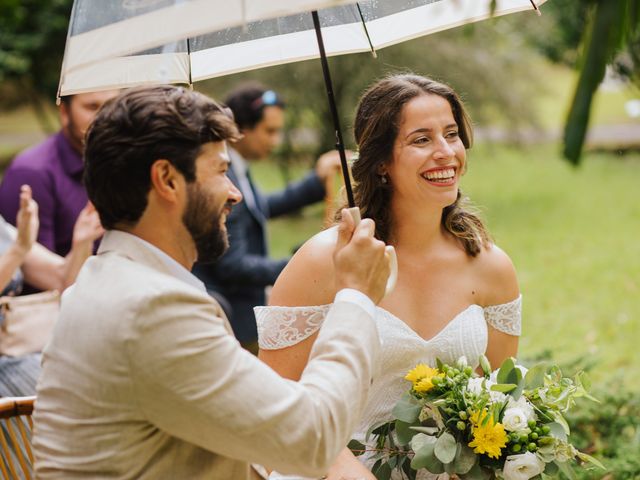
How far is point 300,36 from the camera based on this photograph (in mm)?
3008

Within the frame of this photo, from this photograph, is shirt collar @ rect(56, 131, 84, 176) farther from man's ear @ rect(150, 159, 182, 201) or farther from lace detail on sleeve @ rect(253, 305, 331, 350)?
man's ear @ rect(150, 159, 182, 201)

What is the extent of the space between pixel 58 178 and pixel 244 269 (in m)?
1.14

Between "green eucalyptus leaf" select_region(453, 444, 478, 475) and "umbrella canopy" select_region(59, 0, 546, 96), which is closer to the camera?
"umbrella canopy" select_region(59, 0, 546, 96)

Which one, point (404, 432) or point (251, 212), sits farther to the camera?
point (251, 212)

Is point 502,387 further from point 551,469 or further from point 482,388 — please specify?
point 551,469

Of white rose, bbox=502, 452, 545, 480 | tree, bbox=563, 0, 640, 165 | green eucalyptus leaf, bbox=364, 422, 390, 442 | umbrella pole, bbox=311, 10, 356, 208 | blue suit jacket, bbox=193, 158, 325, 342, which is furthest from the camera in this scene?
blue suit jacket, bbox=193, 158, 325, 342

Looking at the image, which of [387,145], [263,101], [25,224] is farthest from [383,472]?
[263,101]

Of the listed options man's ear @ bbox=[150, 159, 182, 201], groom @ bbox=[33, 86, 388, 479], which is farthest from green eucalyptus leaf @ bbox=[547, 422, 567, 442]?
man's ear @ bbox=[150, 159, 182, 201]

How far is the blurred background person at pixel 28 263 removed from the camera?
364 centimetres

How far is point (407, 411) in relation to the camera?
2.67 m

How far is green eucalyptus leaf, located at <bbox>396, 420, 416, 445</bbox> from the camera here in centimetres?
268

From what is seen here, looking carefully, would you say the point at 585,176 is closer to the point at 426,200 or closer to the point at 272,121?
the point at 272,121

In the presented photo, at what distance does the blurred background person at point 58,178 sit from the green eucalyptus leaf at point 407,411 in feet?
7.89

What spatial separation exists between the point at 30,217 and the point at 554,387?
86.9 inches
